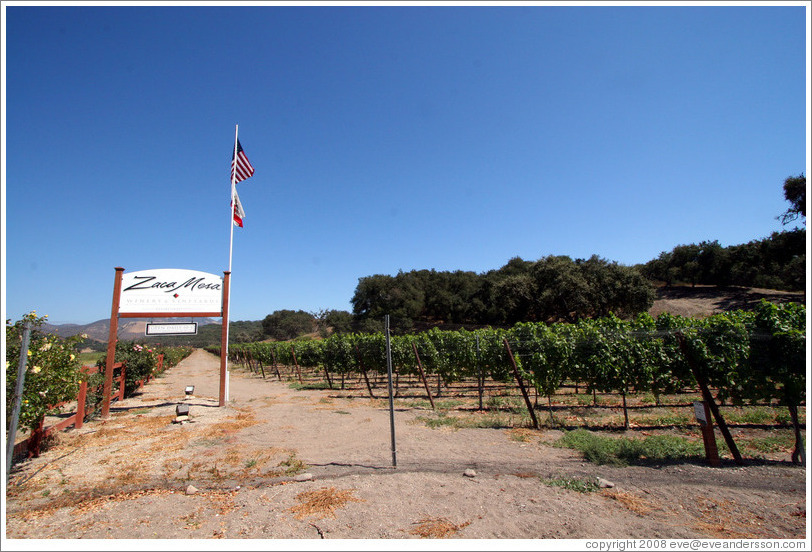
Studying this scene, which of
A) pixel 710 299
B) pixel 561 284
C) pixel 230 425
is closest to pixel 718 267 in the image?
pixel 710 299

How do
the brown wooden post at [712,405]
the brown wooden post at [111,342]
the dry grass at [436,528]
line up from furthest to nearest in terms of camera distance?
the brown wooden post at [111,342] < the brown wooden post at [712,405] < the dry grass at [436,528]

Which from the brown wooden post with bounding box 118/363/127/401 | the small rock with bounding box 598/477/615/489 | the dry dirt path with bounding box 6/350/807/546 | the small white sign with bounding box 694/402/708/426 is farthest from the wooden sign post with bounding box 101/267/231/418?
the small white sign with bounding box 694/402/708/426

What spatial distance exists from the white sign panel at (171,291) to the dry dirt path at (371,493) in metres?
4.75

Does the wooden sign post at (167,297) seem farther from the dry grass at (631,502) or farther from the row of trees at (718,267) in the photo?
the row of trees at (718,267)

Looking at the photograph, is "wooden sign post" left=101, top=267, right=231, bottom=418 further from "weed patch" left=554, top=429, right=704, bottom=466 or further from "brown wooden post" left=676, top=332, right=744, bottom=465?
"brown wooden post" left=676, top=332, right=744, bottom=465

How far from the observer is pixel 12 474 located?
6.29 metres

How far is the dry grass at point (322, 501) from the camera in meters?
4.57

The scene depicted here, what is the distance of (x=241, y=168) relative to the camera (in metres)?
15.5

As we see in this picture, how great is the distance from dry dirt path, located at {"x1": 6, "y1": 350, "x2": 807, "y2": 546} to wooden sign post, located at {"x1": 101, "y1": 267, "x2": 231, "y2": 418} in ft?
14.5

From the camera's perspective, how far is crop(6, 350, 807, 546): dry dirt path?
4184mm

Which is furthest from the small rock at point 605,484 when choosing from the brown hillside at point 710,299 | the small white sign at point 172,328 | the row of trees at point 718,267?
the row of trees at point 718,267

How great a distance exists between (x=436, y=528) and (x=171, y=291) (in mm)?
12367

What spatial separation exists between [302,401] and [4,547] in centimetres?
1189

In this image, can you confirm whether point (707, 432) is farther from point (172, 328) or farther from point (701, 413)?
point (172, 328)
